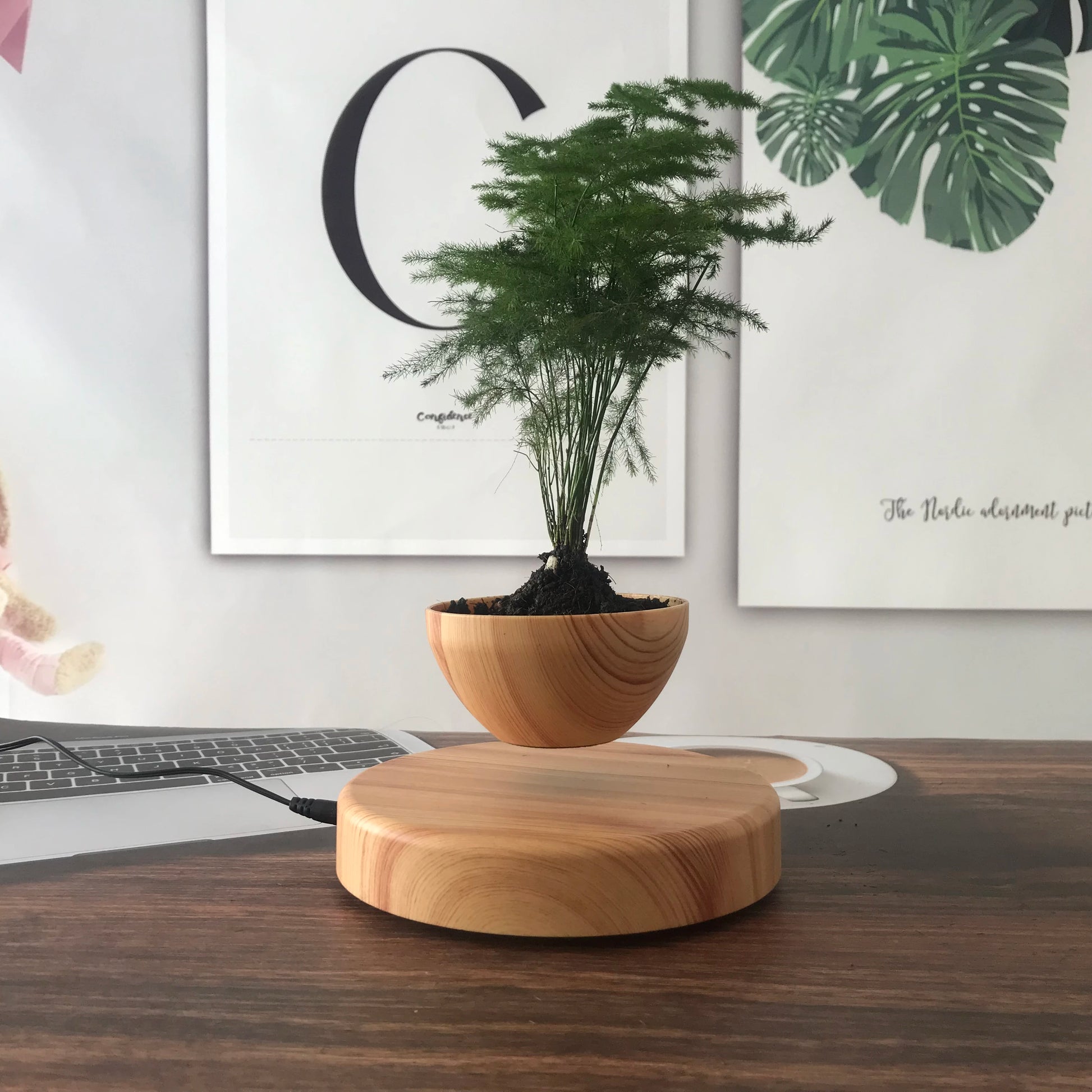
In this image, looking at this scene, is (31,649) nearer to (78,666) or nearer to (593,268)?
(78,666)

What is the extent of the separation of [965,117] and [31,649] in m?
2.21

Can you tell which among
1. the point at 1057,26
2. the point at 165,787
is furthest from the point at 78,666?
the point at 1057,26

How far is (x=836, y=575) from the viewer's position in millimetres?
1847

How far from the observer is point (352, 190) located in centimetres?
189

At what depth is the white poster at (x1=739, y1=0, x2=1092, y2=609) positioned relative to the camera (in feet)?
5.90

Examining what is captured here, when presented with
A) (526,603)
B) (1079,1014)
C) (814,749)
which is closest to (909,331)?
(814,749)

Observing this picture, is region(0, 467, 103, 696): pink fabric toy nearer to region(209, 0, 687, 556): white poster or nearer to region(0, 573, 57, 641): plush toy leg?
region(0, 573, 57, 641): plush toy leg

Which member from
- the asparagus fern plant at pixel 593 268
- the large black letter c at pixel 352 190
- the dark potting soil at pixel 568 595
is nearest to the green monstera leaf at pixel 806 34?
the large black letter c at pixel 352 190

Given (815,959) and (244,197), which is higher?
(244,197)

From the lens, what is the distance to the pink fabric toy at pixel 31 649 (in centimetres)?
196

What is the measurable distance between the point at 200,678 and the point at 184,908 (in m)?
1.58

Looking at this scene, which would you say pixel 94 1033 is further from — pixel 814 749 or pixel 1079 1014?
pixel 814 749

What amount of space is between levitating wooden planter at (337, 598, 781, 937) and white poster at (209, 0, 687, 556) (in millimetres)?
1305

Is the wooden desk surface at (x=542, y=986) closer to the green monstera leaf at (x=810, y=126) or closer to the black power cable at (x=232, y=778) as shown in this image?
the black power cable at (x=232, y=778)
